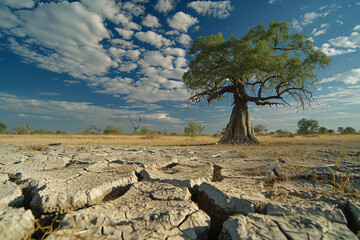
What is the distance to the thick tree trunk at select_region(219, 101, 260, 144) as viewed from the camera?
855 cm

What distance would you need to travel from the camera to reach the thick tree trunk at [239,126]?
28.0 ft

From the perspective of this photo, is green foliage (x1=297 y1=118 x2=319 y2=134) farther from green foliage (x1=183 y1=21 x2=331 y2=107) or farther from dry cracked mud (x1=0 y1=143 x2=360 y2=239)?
dry cracked mud (x1=0 y1=143 x2=360 y2=239)

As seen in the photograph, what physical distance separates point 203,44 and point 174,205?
9.10m

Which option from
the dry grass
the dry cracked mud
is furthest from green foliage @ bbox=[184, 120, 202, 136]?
the dry cracked mud

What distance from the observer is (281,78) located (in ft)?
23.6

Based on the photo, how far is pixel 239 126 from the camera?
8688mm

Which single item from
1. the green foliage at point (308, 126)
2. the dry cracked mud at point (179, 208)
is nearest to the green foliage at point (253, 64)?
the dry cracked mud at point (179, 208)

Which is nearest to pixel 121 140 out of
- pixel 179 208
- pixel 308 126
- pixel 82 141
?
pixel 82 141

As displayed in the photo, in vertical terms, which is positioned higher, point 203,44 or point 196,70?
point 203,44

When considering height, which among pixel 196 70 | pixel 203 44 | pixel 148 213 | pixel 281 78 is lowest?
pixel 148 213

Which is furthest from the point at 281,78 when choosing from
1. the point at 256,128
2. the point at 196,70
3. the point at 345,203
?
the point at 256,128

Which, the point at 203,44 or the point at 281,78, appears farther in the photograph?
the point at 203,44

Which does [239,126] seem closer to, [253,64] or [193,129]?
[253,64]

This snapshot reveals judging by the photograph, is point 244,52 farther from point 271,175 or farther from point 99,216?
point 99,216
